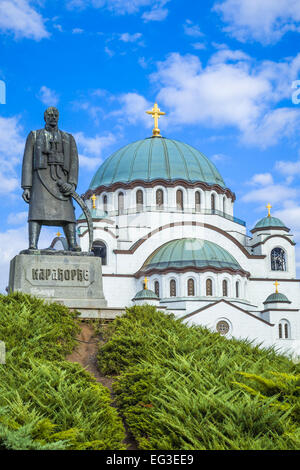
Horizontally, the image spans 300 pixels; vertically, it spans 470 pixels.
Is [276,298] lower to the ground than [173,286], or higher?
lower

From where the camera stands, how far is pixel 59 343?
1041cm

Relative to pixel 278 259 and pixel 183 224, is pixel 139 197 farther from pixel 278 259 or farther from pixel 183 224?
pixel 278 259

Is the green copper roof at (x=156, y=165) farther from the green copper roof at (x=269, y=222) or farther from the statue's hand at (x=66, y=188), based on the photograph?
the statue's hand at (x=66, y=188)

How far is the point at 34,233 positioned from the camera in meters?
13.3

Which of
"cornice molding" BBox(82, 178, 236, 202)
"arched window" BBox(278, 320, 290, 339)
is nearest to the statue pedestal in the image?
"arched window" BBox(278, 320, 290, 339)

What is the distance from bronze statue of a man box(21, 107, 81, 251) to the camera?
1327 centimetres

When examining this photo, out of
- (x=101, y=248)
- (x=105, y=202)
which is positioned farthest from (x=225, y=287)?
(x=105, y=202)

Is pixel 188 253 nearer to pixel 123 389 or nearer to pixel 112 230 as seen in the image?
pixel 112 230

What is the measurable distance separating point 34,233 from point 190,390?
6395 millimetres

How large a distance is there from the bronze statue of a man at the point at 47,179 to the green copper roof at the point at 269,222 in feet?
108

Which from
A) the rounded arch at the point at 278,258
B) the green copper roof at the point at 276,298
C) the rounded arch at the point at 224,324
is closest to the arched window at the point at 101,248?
the rounded arch at the point at 224,324

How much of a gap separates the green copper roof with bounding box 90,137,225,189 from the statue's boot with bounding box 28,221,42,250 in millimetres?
30922

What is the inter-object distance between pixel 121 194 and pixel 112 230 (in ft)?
11.5
